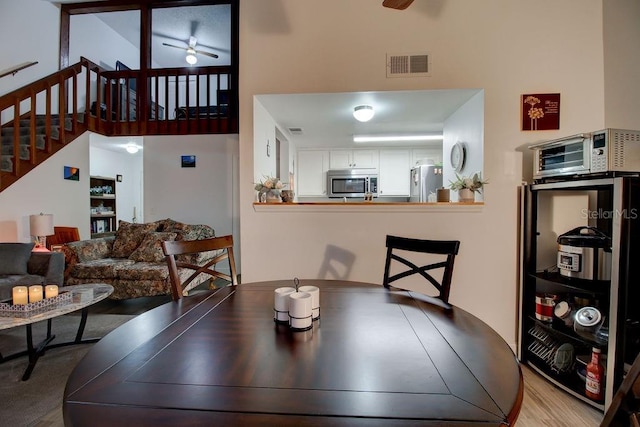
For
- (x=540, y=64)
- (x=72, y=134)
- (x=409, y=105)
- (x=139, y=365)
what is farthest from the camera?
(x=72, y=134)

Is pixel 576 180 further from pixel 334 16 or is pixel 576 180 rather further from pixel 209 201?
pixel 209 201

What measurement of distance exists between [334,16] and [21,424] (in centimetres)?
336

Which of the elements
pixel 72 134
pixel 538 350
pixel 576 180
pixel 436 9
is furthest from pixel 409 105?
pixel 72 134

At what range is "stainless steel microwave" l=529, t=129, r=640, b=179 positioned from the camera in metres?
1.73

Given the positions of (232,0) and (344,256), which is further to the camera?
(232,0)

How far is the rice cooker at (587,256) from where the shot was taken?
6.40 feet

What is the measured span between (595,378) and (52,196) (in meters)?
6.03

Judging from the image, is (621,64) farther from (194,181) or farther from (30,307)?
(194,181)

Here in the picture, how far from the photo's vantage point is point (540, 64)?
247cm

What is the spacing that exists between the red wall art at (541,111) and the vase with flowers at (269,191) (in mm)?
2051

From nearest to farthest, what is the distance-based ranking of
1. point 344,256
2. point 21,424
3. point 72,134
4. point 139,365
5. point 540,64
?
point 139,365, point 21,424, point 540,64, point 344,256, point 72,134

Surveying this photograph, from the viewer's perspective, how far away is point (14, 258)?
123 inches

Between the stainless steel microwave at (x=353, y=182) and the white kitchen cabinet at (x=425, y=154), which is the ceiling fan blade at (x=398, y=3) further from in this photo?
the white kitchen cabinet at (x=425, y=154)

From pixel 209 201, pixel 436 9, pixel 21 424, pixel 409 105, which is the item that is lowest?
pixel 21 424
